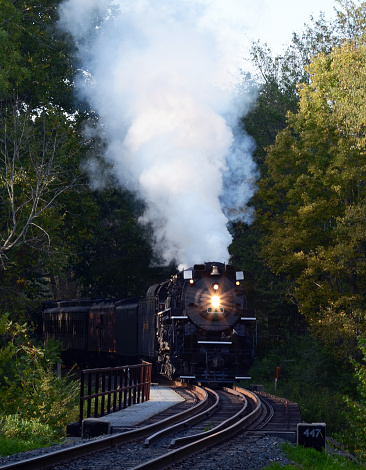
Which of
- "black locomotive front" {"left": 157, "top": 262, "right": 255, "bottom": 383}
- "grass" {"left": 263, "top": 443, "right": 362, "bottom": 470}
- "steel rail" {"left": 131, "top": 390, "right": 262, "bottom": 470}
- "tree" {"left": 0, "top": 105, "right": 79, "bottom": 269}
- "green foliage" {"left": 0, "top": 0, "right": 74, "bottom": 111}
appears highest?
"green foliage" {"left": 0, "top": 0, "right": 74, "bottom": 111}

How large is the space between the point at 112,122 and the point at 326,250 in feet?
A: 35.4

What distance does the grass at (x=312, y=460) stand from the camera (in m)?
10.0

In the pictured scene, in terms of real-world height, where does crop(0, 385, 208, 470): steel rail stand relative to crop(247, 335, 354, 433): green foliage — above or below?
below

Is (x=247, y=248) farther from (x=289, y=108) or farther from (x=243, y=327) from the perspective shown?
(x=243, y=327)

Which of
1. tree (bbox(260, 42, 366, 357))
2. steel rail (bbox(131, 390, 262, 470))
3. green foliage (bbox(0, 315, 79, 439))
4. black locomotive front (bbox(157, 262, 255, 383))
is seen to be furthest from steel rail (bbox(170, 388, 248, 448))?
tree (bbox(260, 42, 366, 357))

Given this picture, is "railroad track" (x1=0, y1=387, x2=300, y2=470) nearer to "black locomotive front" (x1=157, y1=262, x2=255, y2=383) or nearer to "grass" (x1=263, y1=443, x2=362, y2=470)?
"grass" (x1=263, y1=443, x2=362, y2=470)

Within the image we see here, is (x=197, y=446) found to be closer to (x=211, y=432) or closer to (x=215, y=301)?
(x=211, y=432)

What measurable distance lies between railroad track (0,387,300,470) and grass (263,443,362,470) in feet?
4.04

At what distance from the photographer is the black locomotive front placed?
2091 cm

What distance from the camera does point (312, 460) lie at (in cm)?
1082

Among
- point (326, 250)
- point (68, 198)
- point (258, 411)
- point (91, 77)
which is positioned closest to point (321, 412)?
point (258, 411)

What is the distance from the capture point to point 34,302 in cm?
2931

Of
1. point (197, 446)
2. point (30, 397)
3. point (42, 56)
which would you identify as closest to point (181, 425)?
point (197, 446)

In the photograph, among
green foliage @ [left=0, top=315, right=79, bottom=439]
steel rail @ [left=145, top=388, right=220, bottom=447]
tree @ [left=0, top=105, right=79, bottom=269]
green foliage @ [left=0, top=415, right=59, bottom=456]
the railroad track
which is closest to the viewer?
the railroad track
